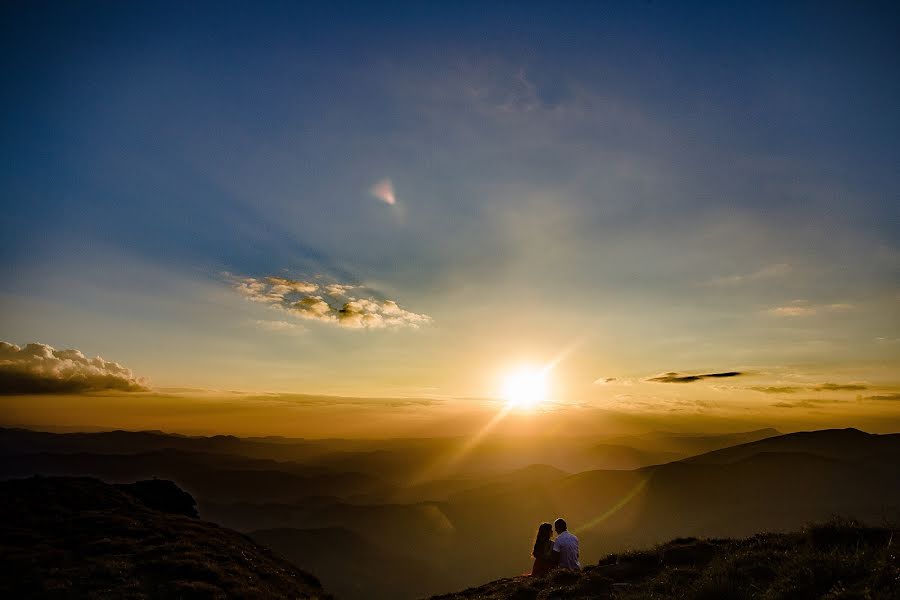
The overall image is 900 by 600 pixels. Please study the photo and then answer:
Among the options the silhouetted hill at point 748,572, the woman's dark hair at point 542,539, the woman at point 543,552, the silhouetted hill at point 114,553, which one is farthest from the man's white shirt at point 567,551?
the silhouetted hill at point 114,553

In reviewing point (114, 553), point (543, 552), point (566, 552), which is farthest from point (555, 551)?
point (114, 553)

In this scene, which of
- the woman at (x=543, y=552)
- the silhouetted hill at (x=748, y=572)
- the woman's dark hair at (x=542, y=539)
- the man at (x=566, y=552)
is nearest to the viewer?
the silhouetted hill at (x=748, y=572)

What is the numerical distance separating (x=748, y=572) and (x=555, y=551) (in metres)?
7.33

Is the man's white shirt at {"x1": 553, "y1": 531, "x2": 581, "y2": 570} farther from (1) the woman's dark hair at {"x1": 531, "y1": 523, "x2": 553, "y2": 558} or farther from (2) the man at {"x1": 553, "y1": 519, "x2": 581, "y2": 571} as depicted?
(1) the woman's dark hair at {"x1": 531, "y1": 523, "x2": 553, "y2": 558}

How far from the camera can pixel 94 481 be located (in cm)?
2892

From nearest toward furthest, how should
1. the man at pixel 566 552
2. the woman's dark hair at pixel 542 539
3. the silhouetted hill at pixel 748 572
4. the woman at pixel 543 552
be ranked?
the silhouetted hill at pixel 748 572 → the man at pixel 566 552 → the woman at pixel 543 552 → the woman's dark hair at pixel 542 539

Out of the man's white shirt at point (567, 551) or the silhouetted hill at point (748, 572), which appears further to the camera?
the man's white shirt at point (567, 551)

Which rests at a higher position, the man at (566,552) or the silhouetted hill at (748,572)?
the silhouetted hill at (748,572)

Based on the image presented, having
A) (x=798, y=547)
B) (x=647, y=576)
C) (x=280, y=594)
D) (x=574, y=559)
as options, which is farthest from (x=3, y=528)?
(x=798, y=547)

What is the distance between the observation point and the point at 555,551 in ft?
53.0

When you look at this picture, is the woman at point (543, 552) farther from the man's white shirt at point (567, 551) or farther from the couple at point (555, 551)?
the man's white shirt at point (567, 551)

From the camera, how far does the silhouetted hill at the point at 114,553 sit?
577 inches

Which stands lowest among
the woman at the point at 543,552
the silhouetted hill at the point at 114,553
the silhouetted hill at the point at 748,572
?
the silhouetted hill at the point at 114,553

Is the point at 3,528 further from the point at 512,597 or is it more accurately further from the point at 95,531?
the point at 512,597
